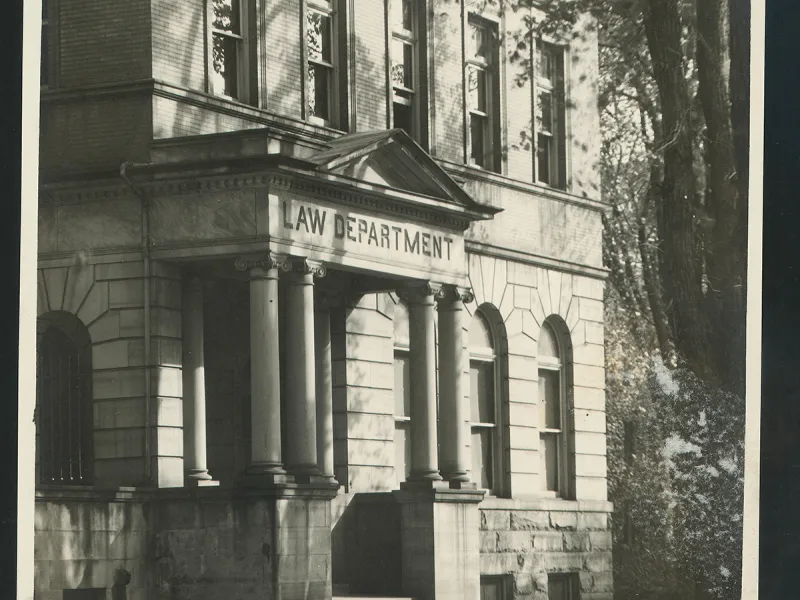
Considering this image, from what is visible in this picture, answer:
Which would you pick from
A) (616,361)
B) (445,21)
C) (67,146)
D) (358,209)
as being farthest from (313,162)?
(616,361)

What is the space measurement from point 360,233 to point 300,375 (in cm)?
186

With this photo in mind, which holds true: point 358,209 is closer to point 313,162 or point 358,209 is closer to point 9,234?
point 313,162

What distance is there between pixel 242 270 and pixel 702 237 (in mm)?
5356

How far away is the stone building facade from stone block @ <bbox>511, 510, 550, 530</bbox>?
35mm

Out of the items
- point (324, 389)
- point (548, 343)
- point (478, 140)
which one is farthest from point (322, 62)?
point (548, 343)

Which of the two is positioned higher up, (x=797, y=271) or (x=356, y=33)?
(x=356, y=33)

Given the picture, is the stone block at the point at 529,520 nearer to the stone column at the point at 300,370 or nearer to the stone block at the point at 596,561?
the stone block at the point at 596,561

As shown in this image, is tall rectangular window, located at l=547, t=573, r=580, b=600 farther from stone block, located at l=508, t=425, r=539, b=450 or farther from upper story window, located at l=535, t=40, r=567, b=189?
upper story window, located at l=535, t=40, r=567, b=189

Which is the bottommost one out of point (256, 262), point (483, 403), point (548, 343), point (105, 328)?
point (483, 403)

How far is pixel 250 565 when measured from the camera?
17.0 metres

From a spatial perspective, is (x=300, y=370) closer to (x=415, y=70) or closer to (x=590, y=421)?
(x=415, y=70)

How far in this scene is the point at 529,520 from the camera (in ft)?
72.4

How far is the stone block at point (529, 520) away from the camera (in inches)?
860

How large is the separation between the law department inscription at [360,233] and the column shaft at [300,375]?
489 millimetres
